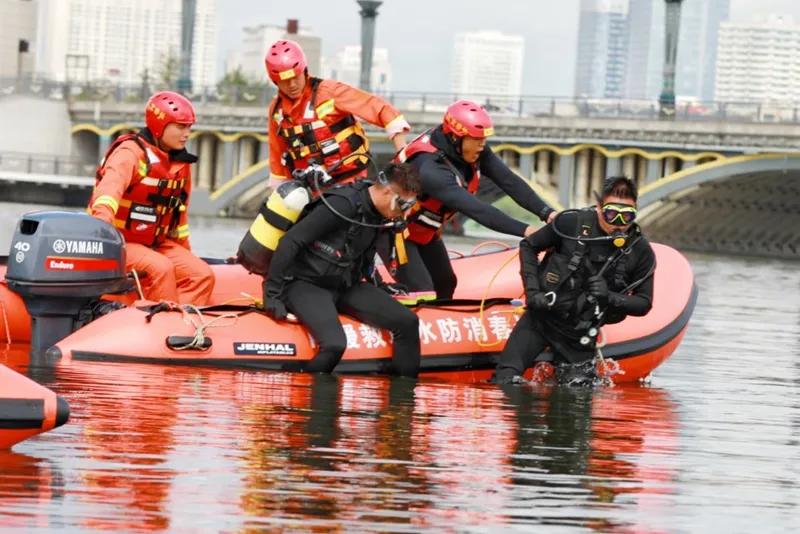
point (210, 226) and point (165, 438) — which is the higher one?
point (165, 438)

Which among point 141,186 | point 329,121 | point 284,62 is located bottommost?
point 141,186

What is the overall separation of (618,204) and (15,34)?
70.7m

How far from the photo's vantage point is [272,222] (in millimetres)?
11141

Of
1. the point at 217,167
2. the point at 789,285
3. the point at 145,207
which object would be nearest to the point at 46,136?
the point at 217,167

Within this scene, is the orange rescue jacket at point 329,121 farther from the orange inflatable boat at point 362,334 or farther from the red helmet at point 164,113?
the orange inflatable boat at point 362,334

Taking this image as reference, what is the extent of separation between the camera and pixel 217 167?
63.6 m

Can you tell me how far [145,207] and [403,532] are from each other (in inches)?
232

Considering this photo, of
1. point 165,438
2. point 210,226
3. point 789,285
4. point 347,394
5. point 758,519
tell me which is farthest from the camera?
point 210,226

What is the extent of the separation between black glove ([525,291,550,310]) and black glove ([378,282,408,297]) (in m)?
1.03

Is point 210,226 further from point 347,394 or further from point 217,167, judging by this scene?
point 347,394

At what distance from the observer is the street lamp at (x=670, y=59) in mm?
48438

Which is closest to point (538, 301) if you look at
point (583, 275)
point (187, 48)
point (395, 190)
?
point (583, 275)

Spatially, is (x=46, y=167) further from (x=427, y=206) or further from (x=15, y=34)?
(x=427, y=206)

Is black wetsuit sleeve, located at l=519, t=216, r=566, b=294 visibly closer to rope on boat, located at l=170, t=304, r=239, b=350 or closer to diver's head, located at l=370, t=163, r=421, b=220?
diver's head, located at l=370, t=163, r=421, b=220
